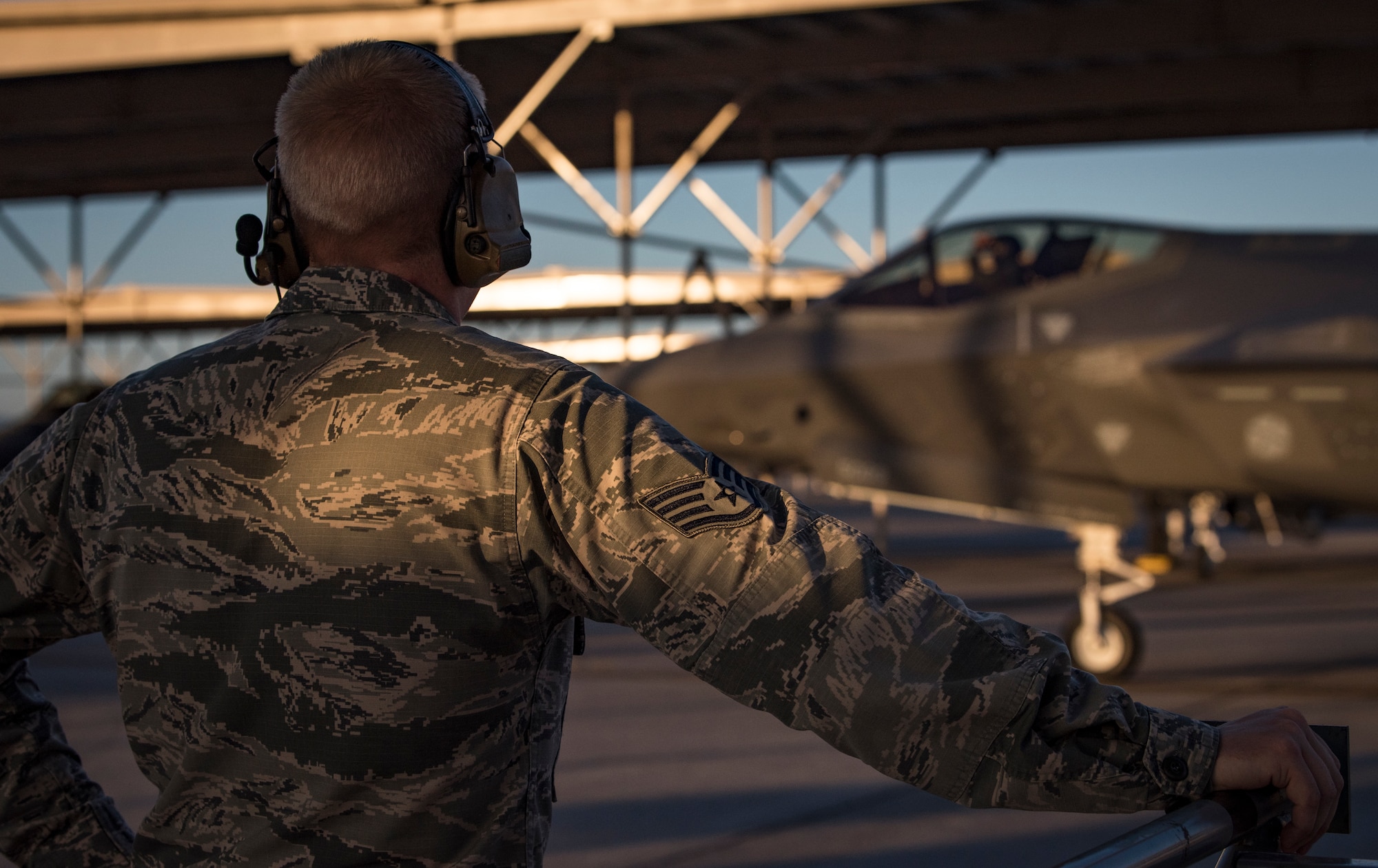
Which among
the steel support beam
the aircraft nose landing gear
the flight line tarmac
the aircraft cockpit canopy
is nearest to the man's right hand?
the flight line tarmac

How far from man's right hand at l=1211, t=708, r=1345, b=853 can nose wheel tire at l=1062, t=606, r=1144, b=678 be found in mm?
6362

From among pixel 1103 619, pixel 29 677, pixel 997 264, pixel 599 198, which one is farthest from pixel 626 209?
pixel 29 677

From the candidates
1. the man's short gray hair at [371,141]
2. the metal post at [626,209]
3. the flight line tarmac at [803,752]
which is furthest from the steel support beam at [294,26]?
the man's short gray hair at [371,141]

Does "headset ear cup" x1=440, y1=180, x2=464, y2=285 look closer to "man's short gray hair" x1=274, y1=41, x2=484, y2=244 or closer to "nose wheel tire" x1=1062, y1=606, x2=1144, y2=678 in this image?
"man's short gray hair" x1=274, y1=41, x2=484, y2=244

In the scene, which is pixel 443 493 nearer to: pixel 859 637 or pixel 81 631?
pixel 859 637

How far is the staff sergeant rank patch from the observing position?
113 centimetres

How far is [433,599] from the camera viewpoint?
122 centimetres

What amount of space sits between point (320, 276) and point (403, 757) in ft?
1.72

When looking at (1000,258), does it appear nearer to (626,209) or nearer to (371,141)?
(626,209)

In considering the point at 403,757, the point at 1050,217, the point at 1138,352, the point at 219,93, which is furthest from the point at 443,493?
the point at 219,93

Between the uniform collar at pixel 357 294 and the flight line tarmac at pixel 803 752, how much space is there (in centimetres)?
316

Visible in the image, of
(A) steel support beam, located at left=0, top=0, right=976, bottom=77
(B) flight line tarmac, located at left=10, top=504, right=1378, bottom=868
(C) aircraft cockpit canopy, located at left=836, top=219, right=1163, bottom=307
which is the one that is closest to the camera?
(B) flight line tarmac, located at left=10, top=504, right=1378, bottom=868

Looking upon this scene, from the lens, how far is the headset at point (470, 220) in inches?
55.1

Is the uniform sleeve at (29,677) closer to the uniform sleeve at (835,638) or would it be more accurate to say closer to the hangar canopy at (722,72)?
the uniform sleeve at (835,638)
